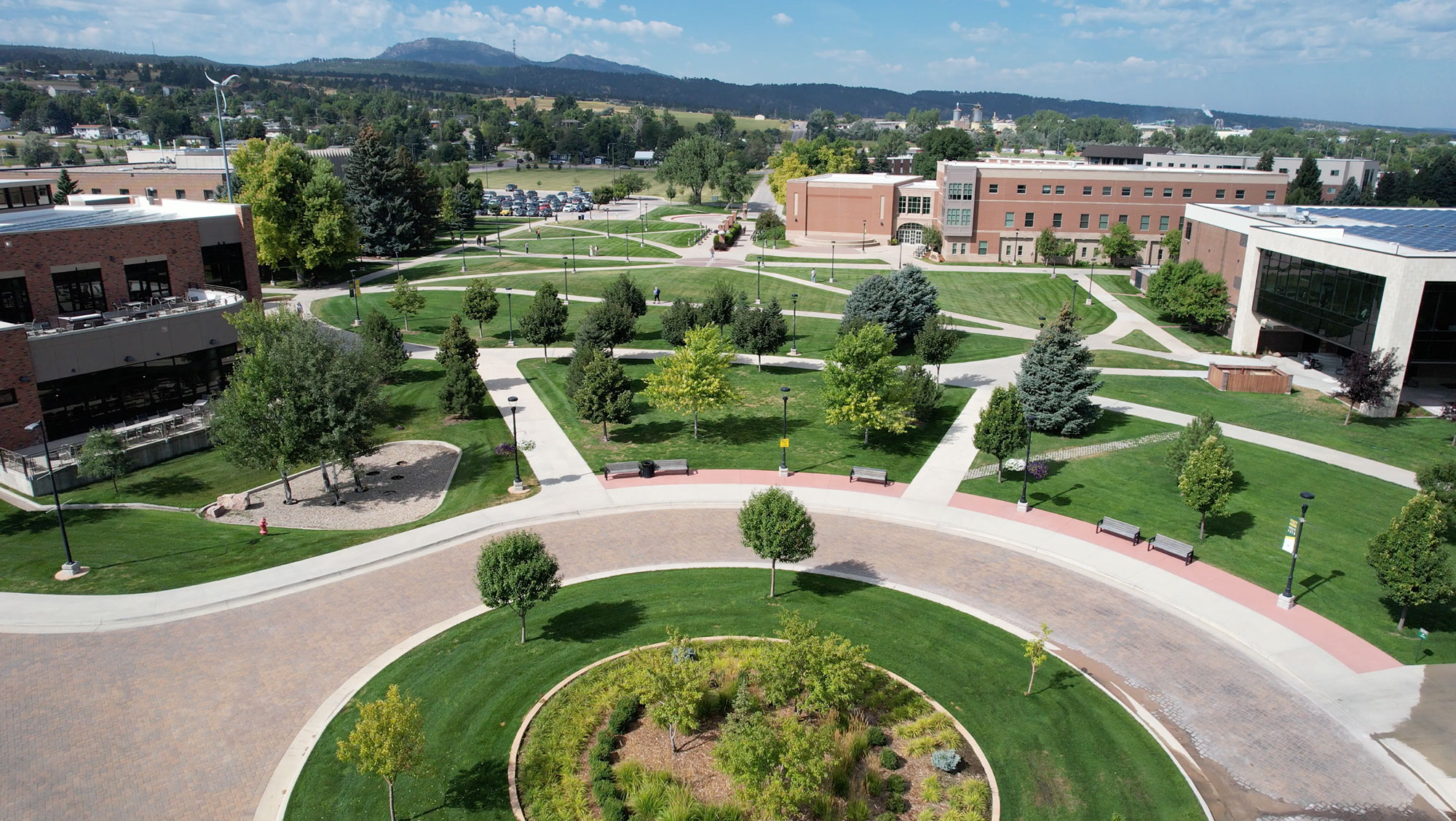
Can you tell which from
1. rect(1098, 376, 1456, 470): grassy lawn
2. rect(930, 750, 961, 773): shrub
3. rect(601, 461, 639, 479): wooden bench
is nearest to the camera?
rect(930, 750, 961, 773): shrub

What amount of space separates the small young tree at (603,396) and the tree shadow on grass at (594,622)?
13.3m

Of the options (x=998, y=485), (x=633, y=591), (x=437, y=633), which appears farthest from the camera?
(x=998, y=485)

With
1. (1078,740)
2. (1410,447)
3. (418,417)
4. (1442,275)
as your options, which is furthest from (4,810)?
(1442,275)

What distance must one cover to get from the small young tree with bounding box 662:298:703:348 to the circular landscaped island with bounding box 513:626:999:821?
3010cm

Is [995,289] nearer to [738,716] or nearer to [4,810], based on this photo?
[738,716]

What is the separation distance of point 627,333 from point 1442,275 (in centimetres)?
3837

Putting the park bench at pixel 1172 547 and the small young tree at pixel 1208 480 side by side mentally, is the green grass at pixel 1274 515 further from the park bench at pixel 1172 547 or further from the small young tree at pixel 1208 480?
the small young tree at pixel 1208 480

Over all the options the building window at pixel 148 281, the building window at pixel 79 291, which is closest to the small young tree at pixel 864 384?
the building window at pixel 148 281

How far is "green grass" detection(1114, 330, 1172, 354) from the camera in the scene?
178ft

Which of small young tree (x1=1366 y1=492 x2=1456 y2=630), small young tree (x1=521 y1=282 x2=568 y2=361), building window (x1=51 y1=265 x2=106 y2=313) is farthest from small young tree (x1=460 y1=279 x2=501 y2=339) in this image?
small young tree (x1=1366 y1=492 x2=1456 y2=630)

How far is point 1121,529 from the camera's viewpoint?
2864 centimetres

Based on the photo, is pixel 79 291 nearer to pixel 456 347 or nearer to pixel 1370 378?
pixel 456 347

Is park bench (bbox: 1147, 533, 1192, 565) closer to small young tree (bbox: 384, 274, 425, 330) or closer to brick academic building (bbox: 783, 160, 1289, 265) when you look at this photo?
small young tree (bbox: 384, 274, 425, 330)

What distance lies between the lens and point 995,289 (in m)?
70.9
